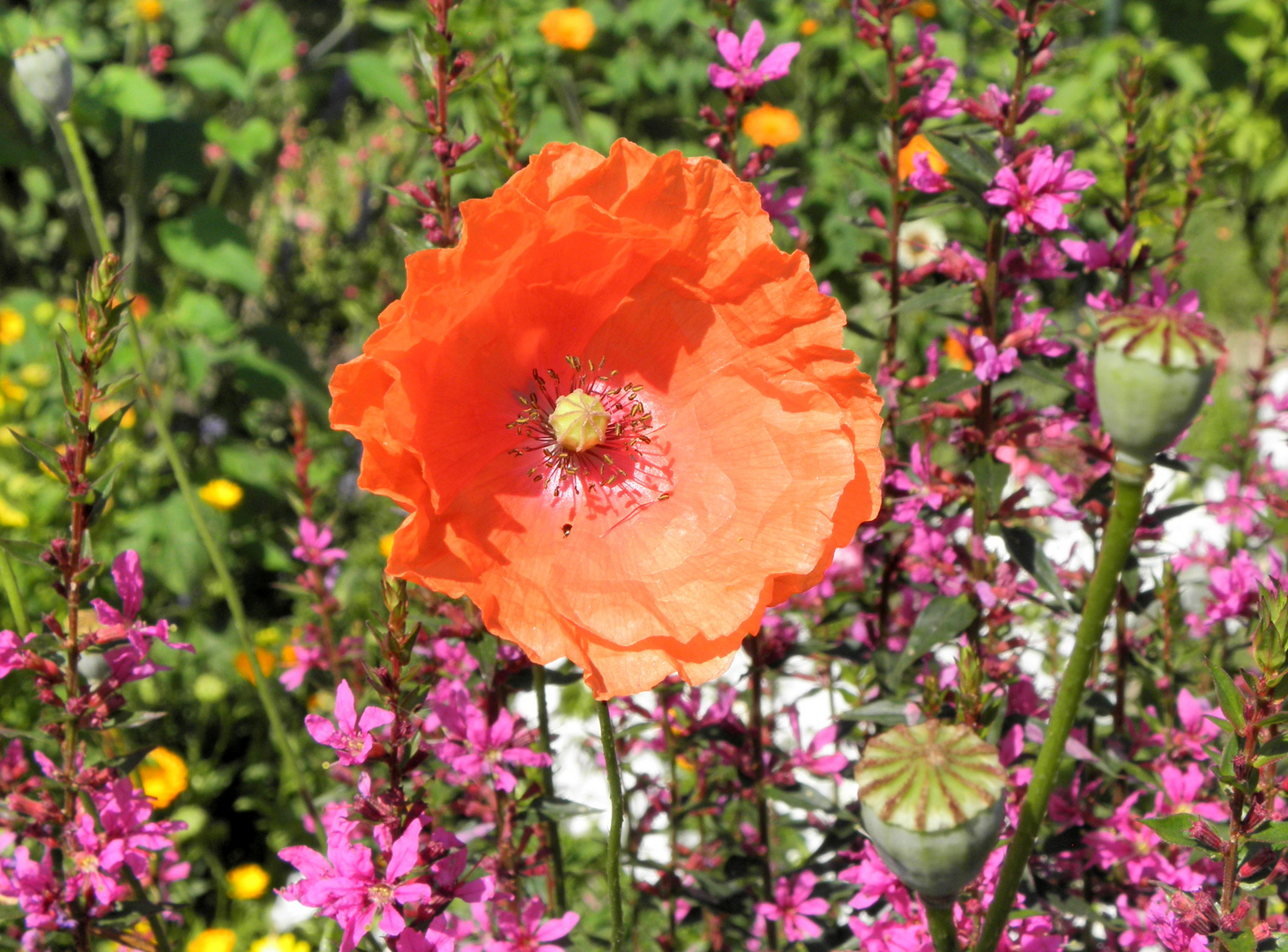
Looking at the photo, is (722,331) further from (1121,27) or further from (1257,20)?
(1121,27)

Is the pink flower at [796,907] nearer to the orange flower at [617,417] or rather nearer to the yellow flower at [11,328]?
the orange flower at [617,417]

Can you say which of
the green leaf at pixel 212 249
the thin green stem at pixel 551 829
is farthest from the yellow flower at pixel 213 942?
the green leaf at pixel 212 249

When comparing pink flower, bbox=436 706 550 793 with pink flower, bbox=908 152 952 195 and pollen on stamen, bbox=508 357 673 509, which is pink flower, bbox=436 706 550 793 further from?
pink flower, bbox=908 152 952 195

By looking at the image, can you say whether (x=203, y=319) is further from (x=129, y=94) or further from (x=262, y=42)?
(x=262, y=42)

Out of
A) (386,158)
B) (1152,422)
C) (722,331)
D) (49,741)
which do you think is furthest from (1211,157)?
(386,158)

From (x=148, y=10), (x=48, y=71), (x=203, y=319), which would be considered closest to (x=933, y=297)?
(x=48, y=71)

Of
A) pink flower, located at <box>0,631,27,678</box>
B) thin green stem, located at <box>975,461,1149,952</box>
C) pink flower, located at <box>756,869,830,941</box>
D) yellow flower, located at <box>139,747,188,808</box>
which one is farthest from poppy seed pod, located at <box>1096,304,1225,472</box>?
yellow flower, located at <box>139,747,188,808</box>
